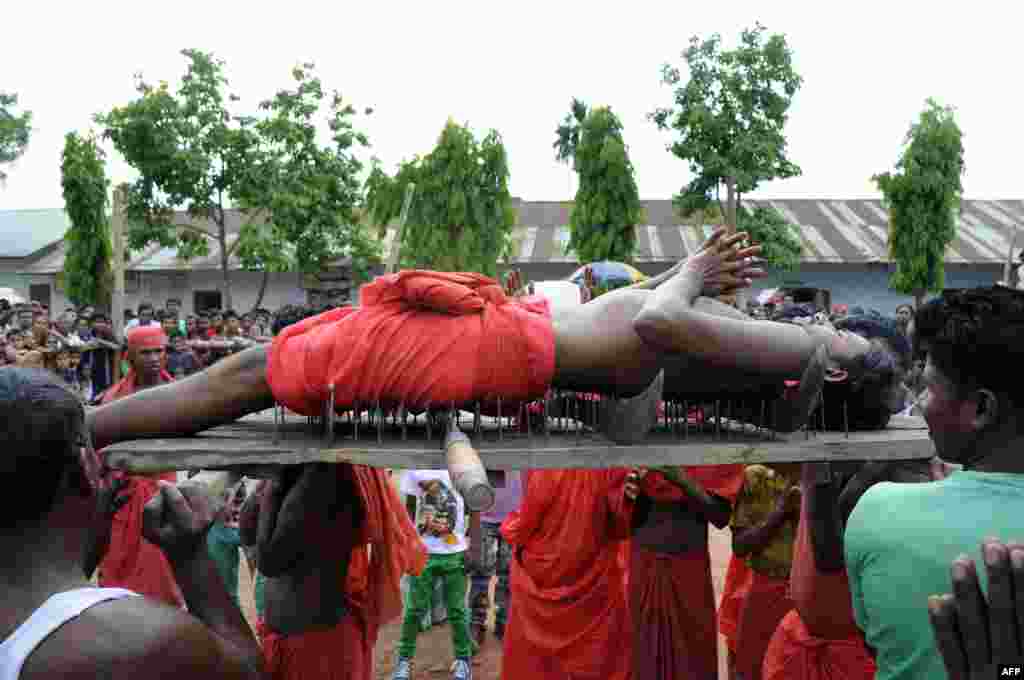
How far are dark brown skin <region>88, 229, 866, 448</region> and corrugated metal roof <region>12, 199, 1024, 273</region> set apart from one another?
21.6 meters

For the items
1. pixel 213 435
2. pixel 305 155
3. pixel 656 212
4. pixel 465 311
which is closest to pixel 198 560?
pixel 213 435

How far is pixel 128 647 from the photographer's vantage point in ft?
5.17

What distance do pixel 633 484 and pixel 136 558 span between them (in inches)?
102

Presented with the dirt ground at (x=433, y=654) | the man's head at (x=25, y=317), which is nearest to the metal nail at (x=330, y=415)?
the dirt ground at (x=433, y=654)

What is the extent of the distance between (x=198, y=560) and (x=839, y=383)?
6.61 ft

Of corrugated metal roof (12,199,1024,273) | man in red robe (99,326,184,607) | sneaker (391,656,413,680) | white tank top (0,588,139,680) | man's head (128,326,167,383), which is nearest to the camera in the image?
white tank top (0,588,139,680)

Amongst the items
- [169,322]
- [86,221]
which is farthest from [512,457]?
[86,221]

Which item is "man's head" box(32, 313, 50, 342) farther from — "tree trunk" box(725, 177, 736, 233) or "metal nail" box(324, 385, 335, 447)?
"tree trunk" box(725, 177, 736, 233)

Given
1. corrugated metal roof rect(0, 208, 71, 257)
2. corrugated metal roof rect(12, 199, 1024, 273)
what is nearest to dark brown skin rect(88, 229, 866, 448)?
corrugated metal roof rect(12, 199, 1024, 273)

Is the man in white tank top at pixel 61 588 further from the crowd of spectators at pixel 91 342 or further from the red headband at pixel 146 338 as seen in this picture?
the crowd of spectators at pixel 91 342

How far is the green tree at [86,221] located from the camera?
21.3m

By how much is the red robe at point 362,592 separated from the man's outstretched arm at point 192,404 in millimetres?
592

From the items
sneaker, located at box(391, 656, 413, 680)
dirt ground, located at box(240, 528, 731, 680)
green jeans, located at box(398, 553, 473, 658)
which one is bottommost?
dirt ground, located at box(240, 528, 731, 680)

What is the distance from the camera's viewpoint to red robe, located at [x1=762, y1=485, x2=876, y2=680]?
321 centimetres
